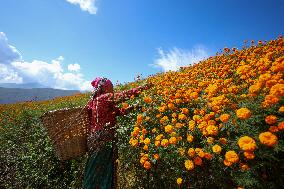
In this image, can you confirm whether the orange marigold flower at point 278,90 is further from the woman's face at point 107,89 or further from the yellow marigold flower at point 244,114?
the woman's face at point 107,89

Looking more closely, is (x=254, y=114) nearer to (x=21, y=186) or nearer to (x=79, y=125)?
(x=79, y=125)

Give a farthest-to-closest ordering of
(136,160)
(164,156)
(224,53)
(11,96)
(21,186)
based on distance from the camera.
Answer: (11,96) → (224,53) → (21,186) → (136,160) → (164,156)

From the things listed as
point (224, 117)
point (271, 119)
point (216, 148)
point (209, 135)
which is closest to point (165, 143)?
point (209, 135)

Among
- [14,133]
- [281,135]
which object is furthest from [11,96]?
[281,135]

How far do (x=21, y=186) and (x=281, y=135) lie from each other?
17.8ft

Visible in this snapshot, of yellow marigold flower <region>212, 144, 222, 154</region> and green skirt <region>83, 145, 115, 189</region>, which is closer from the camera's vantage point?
yellow marigold flower <region>212, 144, 222, 154</region>

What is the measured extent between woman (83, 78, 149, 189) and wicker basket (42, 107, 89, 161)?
194 mm

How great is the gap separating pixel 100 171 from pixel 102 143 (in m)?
0.43

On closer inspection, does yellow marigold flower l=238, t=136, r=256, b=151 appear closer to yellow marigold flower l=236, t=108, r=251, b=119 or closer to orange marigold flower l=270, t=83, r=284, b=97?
yellow marigold flower l=236, t=108, r=251, b=119

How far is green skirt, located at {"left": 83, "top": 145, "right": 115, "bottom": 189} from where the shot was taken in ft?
15.0

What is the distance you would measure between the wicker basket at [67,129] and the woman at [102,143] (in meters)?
0.19

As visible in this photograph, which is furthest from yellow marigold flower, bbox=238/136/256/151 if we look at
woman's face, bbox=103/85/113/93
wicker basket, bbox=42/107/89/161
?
wicker basket, bbox=42/107/89/161

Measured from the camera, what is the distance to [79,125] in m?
4.73

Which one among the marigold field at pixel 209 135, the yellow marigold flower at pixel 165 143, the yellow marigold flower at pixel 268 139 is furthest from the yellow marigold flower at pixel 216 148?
the yellow marigold flower at pixel 165 143
